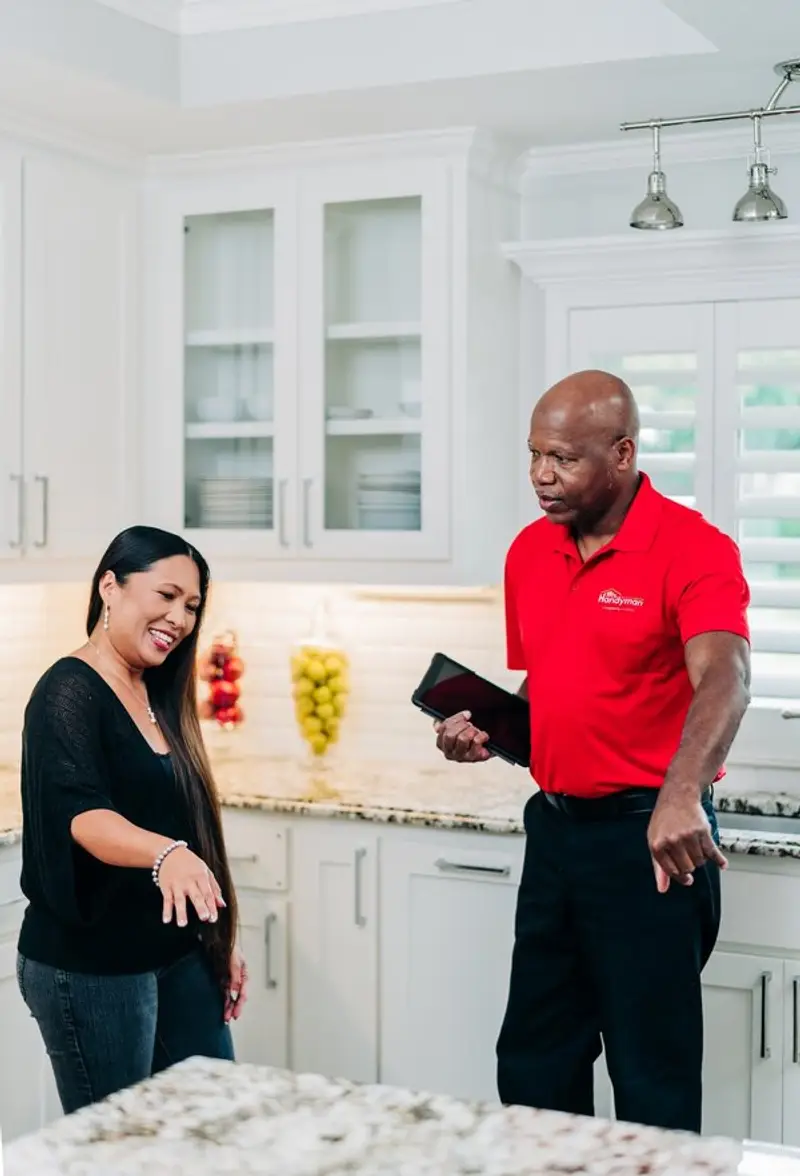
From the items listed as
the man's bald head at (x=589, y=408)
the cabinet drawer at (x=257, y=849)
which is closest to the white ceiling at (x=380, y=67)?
the man's bald head at (x=589, y=408)

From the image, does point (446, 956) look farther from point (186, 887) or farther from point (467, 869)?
point (186, 887)

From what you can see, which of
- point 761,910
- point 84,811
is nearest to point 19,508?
point 84,811

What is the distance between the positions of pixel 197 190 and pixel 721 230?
1.23 m

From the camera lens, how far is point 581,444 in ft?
8.23

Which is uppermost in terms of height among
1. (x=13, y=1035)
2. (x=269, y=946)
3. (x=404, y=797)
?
(x=404, y=797)

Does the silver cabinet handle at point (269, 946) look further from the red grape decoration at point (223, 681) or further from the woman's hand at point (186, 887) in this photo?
the woman's hand at point (186, 887)

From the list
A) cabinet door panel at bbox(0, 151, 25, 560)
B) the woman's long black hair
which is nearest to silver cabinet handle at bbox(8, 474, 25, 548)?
cabinet door panel at bbox(0, 151, 25, 560)

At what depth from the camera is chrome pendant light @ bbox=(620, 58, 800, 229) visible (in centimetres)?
289

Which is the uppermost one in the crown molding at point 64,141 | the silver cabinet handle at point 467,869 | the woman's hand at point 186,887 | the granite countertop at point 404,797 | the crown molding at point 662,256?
the crown molding at point 64,141

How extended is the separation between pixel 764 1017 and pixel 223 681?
1.64 meters

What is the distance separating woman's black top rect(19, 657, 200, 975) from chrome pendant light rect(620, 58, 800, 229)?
1.48 meters

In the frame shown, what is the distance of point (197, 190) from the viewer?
11.8 feet

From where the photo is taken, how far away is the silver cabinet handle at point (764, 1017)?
288 centimetres

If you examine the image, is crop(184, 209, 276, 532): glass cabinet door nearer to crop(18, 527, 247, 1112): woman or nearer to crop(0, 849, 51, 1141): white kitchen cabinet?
crop(0, 849, 51, 1141): white kitchen cabinet
